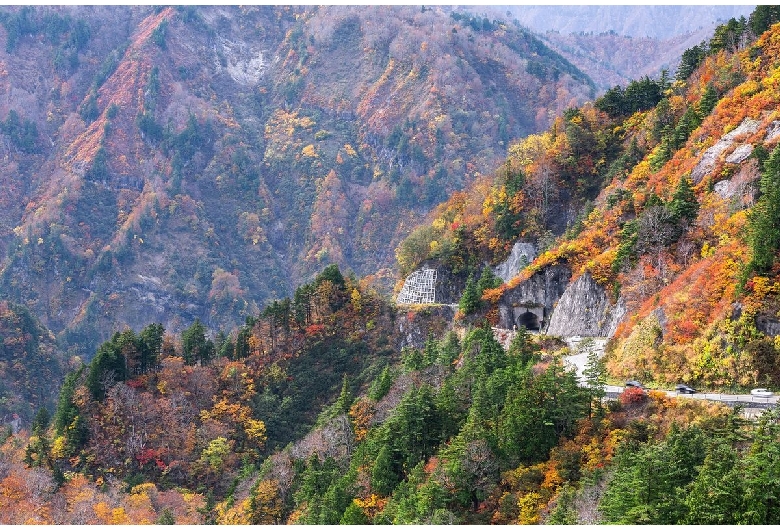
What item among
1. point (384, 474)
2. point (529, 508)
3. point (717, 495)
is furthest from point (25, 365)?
point (717, 495)

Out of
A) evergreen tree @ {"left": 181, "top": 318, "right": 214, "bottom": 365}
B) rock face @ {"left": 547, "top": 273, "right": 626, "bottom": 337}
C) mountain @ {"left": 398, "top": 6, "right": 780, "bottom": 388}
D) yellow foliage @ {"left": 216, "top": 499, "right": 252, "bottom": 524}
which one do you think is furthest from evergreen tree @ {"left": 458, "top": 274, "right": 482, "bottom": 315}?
evergreen tree @ {"left": 181, "top": 318, "right": 214, "bottom": 365}

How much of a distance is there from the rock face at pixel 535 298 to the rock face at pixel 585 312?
15.5 ft

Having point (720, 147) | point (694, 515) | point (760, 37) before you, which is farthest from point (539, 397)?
point (760, 37)

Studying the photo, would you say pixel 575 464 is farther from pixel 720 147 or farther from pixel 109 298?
pixel 109 298

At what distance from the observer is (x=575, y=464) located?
39.8m

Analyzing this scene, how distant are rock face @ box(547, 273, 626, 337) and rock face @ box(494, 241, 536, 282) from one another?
1562 centimetres

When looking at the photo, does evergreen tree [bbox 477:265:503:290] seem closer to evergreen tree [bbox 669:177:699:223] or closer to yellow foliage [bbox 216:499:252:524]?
evergreen tree [bbox 669:177:699:223]

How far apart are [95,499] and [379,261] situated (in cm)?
13556

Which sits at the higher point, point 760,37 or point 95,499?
point 760,37

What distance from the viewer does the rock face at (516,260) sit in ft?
260

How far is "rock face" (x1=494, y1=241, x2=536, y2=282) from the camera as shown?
260 feet

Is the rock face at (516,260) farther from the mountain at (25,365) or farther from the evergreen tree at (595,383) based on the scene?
the mountain at (25,365)

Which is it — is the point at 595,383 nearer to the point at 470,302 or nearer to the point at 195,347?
the point at 470,302

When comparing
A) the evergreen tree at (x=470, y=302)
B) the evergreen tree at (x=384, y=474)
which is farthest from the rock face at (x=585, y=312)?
the evergreen tree at (x=384, y=474)
